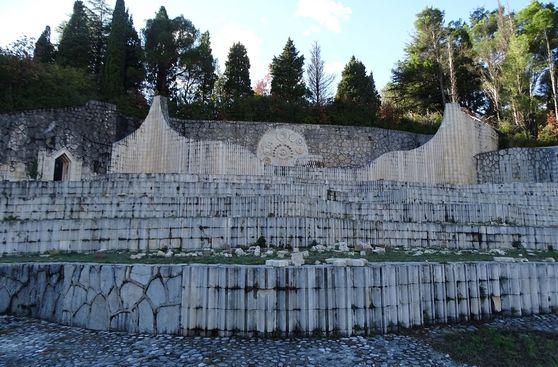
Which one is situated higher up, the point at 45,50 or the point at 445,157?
the point at 45,50

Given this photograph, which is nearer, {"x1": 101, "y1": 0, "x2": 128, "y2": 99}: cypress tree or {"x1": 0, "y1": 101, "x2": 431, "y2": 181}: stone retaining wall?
{"x1": 0, "y1": 101, "x2": 431, "y2": 181}: stone retaining wall

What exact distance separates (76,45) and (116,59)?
516 centimetres

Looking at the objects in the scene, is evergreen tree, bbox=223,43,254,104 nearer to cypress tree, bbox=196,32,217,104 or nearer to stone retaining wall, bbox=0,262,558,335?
cypress tree, bbox=196,32,217,104

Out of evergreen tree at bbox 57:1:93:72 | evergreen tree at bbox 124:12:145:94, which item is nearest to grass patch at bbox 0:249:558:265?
evergreen tree at bbox 124:12:145:94

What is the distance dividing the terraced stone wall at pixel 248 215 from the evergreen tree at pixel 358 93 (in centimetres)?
1396

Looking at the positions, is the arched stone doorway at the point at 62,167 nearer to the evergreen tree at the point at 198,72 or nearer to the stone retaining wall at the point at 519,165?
the evergreen tree at the point at 198,72

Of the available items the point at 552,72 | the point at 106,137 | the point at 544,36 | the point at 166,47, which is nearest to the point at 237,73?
the point at 166,47

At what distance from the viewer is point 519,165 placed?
20.0 m

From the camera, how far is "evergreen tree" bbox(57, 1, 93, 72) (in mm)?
30188

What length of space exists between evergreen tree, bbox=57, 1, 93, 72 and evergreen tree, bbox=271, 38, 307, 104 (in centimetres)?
1274

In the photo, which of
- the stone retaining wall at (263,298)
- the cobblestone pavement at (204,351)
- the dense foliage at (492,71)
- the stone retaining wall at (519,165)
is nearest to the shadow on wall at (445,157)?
the stone retaining wall at (519,165)

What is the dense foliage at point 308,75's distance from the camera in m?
23.9

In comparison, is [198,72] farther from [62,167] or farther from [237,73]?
[62,167]

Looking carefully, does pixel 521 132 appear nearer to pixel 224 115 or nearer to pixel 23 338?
pixel 224 115
